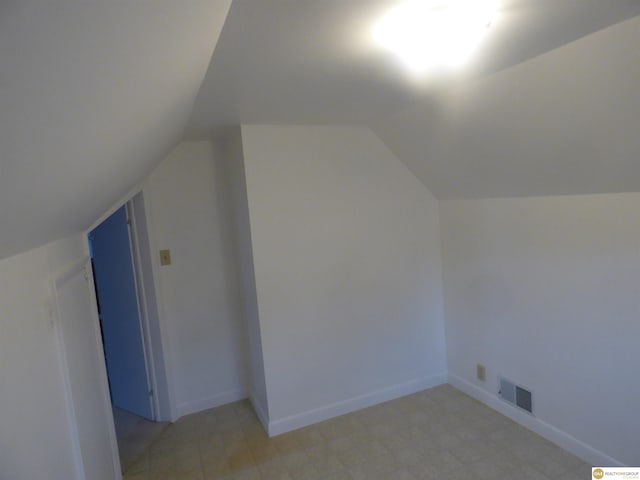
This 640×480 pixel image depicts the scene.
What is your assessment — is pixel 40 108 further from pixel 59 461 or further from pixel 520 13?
pixel 520 13

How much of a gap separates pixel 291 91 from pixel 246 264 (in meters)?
1.29

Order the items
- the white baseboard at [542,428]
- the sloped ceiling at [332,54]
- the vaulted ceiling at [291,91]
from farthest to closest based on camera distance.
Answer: the white baseboard at [542,428], the sloped ceiling at [332,54], the vaulted ceiling at [291,91]

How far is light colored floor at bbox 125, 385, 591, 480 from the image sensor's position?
2.09 m

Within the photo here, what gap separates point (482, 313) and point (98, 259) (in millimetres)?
3001

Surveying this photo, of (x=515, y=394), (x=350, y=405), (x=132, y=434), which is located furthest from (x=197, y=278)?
(x=515, y=394)

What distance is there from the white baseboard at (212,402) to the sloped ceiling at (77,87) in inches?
83.6

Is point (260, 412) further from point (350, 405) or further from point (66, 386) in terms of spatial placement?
point (66, 386)

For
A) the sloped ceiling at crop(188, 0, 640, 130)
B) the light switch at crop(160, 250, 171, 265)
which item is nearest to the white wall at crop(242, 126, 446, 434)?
the sloped ceiling at crop(188, 0, 640, 130)

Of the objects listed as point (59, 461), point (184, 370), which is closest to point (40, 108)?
point (59, 461)

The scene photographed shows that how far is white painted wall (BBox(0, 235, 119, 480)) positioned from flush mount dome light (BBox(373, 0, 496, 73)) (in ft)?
4.46


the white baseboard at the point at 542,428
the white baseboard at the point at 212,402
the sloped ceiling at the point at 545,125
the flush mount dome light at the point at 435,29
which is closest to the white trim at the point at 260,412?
the white baseboard at the point at 212,402

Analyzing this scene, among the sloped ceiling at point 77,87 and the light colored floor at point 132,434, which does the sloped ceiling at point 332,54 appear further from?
the light colored floor at point 132,434

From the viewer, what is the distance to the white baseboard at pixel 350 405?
2541mm

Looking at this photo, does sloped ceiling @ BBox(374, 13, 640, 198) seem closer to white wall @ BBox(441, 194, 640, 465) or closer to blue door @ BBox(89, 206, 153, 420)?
white wall @ BBox(441, 194, 640, 465)
